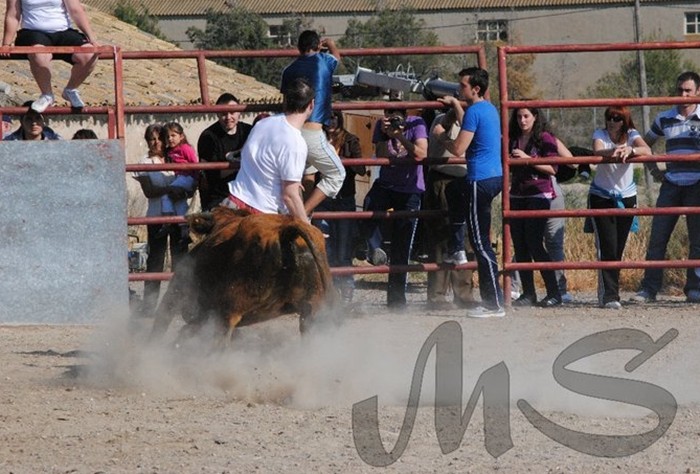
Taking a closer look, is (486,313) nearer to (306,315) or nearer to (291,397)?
(306,315)

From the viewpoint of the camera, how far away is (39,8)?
10.3m

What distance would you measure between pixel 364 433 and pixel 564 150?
16.4 feet

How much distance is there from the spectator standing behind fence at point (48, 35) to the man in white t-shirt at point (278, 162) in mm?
2369

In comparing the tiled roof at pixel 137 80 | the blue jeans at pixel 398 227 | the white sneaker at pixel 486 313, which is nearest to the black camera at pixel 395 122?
the blue jeans at pixel 398 227

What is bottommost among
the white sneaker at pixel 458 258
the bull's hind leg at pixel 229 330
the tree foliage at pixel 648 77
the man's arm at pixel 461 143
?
the bull's hind leg at pixel 229 330

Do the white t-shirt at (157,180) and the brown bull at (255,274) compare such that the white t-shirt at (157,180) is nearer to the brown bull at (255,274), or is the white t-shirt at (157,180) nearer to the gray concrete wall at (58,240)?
the gray concrete wall at (58,240)

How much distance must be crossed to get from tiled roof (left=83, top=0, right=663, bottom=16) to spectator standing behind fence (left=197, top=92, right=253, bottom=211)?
181ft

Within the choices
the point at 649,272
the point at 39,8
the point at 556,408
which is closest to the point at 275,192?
the point at 556,408

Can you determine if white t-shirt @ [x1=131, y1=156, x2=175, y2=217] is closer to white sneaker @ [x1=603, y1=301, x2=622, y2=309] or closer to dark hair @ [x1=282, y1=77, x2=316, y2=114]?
dark hair @ [x1=282, y1=77, x2=316, y2=114]

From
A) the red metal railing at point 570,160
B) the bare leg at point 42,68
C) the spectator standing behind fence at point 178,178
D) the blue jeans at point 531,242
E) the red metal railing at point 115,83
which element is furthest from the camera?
the blue jeans at point 531,242

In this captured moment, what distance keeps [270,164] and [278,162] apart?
57 mm

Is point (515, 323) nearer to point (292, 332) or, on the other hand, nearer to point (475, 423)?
point (292, 332)

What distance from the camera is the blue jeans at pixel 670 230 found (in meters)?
11.2

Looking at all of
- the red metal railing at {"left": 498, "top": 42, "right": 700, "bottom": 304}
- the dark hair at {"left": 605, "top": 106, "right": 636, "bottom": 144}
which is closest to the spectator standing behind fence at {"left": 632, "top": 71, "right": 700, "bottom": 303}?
the red metal railing at {"left": 498, "top": 42, "right": 700, "bottom": 304}
